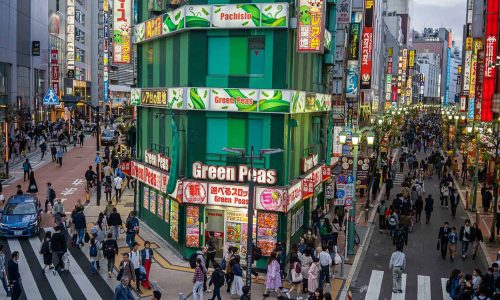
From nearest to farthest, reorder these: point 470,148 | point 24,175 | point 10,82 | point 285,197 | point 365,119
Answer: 1. point 285,197
2. point 24,175
3. point 470,148
4. point 10,82
5. point 365,119

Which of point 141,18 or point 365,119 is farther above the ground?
point 141,18

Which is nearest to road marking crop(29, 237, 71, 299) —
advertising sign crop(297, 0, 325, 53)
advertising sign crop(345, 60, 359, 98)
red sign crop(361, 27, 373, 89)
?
advertising sign crop(297, 0, 325, 53)

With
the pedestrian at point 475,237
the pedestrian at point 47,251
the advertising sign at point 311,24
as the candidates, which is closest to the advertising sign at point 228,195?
the advertising sign at point 311,24

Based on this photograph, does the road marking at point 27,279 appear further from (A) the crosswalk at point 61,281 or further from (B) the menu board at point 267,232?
(B) the menu board at point 267,232

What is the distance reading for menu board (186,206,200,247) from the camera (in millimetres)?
23484

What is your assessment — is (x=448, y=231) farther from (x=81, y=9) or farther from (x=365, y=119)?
(x=81, y=9)

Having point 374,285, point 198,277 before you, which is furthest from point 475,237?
point 198,277

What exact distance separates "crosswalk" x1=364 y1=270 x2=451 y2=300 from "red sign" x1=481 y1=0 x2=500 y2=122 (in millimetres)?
16130

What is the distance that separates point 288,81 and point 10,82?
5164 centimetres

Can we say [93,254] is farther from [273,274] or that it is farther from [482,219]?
[482,219]

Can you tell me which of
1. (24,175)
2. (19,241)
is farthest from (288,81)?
(24,175)

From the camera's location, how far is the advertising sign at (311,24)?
2214 centimetres

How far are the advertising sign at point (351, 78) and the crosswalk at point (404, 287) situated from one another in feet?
89.9

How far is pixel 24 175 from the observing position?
4022 cm
